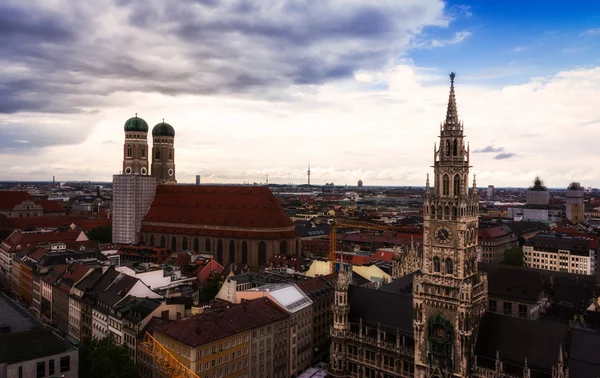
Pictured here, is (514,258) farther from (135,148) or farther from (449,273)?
(135,148)

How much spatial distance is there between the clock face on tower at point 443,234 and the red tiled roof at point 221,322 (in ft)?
99.5

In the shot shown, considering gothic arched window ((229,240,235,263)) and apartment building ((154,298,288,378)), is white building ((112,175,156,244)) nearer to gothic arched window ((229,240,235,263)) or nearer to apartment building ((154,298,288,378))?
gothic arched window ((229,240,235,263))

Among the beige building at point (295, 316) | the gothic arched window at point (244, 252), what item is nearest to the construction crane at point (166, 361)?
the beige building at point (295, 316)

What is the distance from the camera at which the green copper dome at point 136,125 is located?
187375mm

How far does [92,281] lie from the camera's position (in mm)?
102812

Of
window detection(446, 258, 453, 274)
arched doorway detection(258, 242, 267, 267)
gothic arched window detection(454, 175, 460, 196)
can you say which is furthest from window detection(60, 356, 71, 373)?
arched doorway detection(258, 242, 267, 267)

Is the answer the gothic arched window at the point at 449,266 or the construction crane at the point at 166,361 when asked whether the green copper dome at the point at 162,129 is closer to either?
the construction crane at the point at 166,361

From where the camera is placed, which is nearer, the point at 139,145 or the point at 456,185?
the point at 456,185

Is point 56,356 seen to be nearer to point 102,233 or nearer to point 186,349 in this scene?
point 186,349

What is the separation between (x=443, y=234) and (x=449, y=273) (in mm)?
4909

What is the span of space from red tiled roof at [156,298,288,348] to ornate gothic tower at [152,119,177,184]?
124 metres

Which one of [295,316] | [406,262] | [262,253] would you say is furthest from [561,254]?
[295,316]

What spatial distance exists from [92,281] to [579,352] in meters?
85.8

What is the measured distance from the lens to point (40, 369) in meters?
63.6
